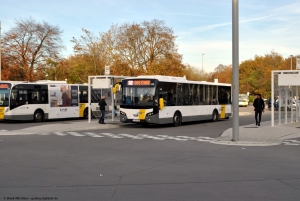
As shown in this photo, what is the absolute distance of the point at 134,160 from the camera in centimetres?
1199

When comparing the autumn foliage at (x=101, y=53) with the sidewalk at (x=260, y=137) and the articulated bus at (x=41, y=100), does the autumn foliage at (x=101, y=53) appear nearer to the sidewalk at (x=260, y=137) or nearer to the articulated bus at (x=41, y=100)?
the articulated bus at (x=41, y=100)

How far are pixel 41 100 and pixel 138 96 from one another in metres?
9.56

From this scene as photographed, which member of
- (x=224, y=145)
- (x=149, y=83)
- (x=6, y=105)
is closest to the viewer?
(x=224, y=145)

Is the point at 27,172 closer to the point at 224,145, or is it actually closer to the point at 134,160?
the point at 134,160

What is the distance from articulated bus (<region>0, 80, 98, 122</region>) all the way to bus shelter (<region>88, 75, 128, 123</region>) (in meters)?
0.69

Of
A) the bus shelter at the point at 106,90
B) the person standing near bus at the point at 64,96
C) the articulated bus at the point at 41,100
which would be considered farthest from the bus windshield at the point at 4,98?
the bus shelter at the point at 106,90

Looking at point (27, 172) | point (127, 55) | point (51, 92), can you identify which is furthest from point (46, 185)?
point (127, 55)

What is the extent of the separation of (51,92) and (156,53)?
20.4 m

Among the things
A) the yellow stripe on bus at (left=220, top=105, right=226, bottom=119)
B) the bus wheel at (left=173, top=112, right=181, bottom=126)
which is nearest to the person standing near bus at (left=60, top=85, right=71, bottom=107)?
the bus wheel at (left=173, top=112, right=181, bottom=126)

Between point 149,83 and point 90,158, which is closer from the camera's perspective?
point 90,158

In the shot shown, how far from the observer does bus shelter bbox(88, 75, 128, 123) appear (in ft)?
89.0

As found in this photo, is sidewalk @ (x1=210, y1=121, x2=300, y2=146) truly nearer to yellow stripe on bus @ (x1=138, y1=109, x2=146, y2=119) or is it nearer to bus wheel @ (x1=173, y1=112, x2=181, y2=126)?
yellow stripe on bus @ (x1=138, y1=109, x2=146, y2=119)

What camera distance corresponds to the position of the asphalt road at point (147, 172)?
7.78 metres

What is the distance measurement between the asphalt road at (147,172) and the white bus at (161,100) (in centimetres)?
789
